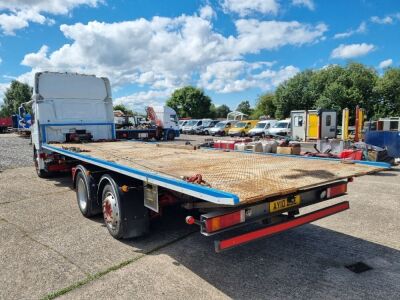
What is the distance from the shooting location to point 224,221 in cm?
313

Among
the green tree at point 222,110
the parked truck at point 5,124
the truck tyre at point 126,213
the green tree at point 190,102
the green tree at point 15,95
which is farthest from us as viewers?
the green tree at point 222,110

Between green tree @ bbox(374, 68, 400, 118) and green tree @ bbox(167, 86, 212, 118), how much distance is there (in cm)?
4197

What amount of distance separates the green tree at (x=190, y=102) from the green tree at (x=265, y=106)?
14.2m

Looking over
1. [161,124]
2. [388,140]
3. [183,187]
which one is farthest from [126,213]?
[161,124]

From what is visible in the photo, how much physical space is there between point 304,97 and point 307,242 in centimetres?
4046

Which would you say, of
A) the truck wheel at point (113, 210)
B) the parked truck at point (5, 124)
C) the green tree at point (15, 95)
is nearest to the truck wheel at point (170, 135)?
the truck wheel at point (113, 210)

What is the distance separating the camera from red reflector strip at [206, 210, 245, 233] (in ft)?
10.0

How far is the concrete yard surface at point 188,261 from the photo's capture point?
3.44 m

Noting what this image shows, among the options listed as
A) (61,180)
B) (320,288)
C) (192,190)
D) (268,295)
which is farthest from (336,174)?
(61,180)

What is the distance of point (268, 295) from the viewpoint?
3320 millimetres

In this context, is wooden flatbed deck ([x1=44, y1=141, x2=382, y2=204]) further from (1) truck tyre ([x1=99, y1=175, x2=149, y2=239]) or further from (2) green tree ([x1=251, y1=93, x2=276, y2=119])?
(2) green tree ([x1=251, y1=93, x2=276, y2=119])

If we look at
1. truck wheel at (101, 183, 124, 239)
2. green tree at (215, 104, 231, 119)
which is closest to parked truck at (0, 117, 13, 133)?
truck wheel at (101, 183, 124, 239)

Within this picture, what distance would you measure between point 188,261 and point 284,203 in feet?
4.79

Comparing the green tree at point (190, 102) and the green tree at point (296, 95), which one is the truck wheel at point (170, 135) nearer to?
the green tree at point (296, 95)
